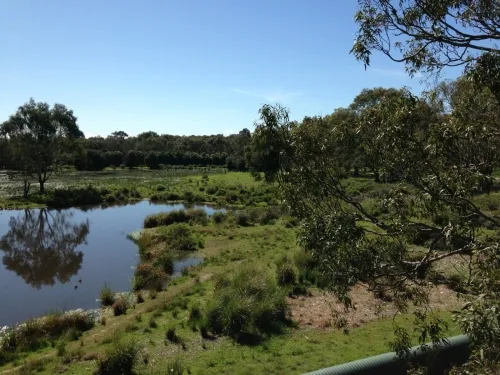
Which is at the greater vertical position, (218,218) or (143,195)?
(143,195)

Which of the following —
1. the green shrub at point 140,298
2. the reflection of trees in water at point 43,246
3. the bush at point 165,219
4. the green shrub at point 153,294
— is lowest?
the reflection of trees in water at point 43,246

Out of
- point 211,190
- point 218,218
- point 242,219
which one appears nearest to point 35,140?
point 211,190

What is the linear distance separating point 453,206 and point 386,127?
1318 millimetres

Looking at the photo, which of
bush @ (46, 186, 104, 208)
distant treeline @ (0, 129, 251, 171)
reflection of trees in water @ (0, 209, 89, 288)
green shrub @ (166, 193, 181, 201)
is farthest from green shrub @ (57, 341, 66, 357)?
distant treeline @ (0, 129, 251, 171)

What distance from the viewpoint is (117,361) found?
1003 cm

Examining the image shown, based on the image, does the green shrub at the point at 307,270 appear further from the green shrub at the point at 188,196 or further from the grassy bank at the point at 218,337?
the green shrub at the point at 188,196

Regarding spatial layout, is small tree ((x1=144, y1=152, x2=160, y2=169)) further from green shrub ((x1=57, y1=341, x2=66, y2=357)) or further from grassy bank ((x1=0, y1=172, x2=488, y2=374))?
green shrub ((x1=57, y1=341, x2=66, y2=357))

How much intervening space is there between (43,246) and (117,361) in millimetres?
22433

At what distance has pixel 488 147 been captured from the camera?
18.9 ft

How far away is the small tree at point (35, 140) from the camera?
47281 mm

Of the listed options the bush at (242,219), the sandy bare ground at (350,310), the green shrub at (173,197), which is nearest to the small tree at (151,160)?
the green shrub at (173,197)

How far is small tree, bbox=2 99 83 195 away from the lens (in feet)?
155

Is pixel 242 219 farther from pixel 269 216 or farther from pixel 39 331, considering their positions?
pixel 39 331

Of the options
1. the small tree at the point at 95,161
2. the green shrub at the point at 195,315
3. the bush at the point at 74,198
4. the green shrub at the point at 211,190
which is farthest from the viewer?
the small tree at the point at 95,161
